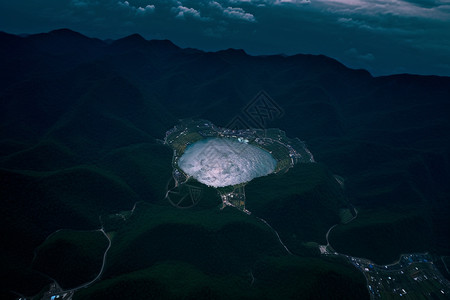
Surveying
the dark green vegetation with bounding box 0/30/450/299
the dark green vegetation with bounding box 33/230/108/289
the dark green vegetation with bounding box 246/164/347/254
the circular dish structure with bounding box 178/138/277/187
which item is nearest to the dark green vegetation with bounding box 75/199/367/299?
the dark green vegetation with bounding box 0/30/450/299

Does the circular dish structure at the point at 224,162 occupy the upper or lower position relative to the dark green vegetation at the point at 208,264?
lower

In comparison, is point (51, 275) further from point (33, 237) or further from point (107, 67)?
point (107, 67)

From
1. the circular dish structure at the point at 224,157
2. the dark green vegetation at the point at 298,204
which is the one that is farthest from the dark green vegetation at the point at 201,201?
the circular dish structure at the point at 224,157

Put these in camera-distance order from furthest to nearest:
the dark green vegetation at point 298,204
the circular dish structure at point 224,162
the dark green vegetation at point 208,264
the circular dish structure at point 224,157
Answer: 1. the circular dish structure at point 224,162
2. the circular dish structure at point 224,157
3. the dark green vegetation at point 298,204
4. the dark green vegetation at point 208,264

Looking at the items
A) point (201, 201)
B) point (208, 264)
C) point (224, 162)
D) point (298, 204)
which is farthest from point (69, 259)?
point (224, 162)

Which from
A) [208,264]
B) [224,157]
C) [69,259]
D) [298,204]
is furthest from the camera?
[224,157]

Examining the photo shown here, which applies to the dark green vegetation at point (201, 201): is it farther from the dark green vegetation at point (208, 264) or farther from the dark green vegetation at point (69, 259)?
the dark green vegetation at point (69, 259)

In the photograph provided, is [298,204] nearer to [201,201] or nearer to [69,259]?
[201,201]
